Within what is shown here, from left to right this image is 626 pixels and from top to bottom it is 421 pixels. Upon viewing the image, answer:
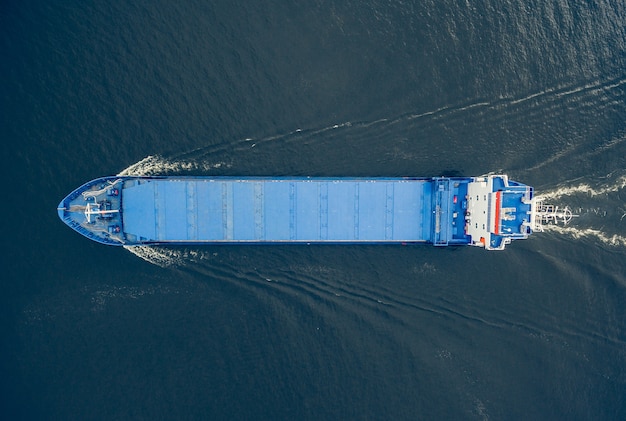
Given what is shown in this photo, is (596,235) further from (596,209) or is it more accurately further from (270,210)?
(270,210)

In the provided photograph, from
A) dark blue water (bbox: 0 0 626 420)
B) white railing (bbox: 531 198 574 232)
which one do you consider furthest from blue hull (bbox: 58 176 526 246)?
white railing (bbox: 531 198 574 232)

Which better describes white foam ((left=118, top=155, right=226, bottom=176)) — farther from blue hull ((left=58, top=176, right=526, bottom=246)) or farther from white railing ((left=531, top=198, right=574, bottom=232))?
white railing ((left=531, top=198, right=574, bottom=232))

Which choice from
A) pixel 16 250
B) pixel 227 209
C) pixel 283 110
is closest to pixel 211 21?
pixel 283 110

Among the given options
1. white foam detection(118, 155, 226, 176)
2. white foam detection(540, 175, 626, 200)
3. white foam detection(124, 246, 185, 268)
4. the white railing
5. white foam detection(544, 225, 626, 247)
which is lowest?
white foam detection(124, 246, 185, 268)

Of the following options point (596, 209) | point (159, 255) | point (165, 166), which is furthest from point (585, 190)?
point (159, 255)

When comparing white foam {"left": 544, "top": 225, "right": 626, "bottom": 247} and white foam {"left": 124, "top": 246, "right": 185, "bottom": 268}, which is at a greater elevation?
white foam {"left": 544, "top": 225, "right": 626, "bottom": 247}

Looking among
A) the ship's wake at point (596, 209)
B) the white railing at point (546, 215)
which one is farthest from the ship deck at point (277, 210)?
the ship's wake at point (596, 209)
